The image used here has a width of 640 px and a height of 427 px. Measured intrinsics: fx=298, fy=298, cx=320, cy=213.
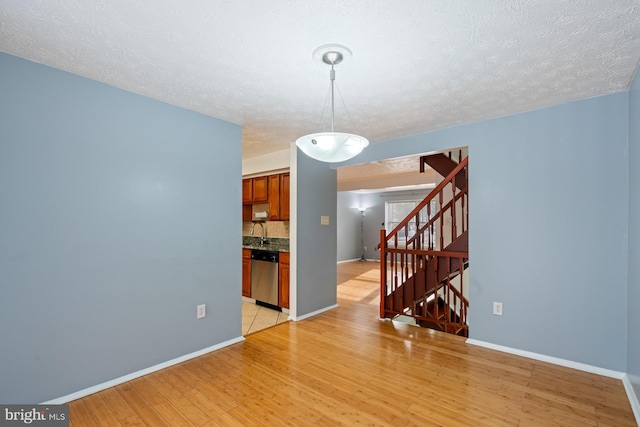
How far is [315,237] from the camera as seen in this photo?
4.30 meters

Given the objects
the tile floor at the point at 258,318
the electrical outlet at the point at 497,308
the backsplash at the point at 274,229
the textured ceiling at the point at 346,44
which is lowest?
the tile floor at the point at 258,318

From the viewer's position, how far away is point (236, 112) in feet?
9.65

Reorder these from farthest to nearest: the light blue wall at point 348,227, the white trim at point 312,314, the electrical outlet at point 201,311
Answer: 1. the light blue wall at point 348,227
2. the white trim at point 312,314
3. the electrical outlet at point 201,311

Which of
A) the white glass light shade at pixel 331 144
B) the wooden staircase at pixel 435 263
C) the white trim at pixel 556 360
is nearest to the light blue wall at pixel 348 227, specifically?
the wooden staircase at pixel 435 263

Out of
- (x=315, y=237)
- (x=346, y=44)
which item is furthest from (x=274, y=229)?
(x=346, y=44)

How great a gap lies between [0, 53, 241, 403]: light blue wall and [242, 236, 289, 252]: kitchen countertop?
1.39m

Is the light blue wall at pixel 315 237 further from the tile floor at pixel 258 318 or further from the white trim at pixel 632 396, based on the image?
the white trim at pixel 632 396

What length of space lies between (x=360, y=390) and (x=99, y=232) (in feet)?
7.83

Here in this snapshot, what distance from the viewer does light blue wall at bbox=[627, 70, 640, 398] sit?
212 cm

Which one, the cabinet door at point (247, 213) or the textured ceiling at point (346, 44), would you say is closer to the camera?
the textured ceiling at point (346, 44)

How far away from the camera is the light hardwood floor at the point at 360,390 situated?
199 centimetres

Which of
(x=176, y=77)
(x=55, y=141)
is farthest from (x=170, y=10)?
(x=55, y=141)

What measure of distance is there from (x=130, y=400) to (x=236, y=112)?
8.37 ft

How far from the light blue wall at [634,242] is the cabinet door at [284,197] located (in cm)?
363
